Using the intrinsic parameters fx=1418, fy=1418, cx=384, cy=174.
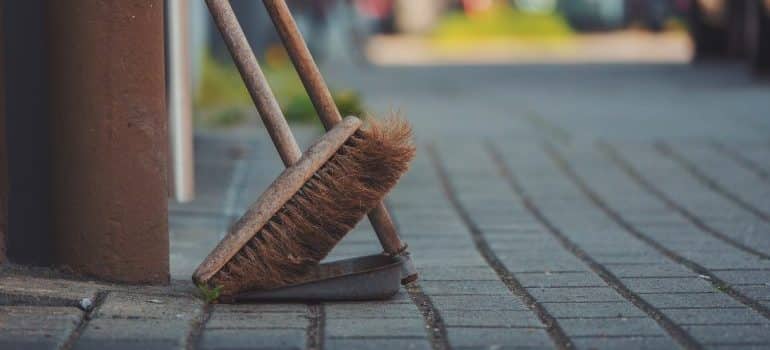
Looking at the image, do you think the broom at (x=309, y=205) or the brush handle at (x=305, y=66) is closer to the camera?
the broom at (x=309, y=205)

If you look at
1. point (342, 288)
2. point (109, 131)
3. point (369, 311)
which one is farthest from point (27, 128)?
point (369, 311)

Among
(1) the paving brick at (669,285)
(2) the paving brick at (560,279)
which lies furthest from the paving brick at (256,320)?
(1) the paving brick at (669,285)

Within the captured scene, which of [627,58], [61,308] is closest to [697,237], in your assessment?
[61,308]

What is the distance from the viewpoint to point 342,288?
4.44 metres

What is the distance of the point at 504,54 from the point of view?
69.7 feet

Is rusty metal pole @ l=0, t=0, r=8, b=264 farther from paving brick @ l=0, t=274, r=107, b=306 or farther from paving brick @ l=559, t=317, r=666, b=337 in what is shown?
paving brick @ l=559, t=317, r=666, b=337

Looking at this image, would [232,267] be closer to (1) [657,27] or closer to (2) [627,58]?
(2) [627,58]

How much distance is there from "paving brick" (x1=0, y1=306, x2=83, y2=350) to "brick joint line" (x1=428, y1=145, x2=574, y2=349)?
137cm

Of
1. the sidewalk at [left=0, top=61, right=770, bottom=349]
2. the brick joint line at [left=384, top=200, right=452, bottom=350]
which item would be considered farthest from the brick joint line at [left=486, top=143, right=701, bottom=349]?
the brick joint line at [left=384, top=200, right=452, bottom=350]

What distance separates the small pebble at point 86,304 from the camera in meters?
4.24

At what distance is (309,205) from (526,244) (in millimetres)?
1900

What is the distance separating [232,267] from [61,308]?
52 centimetres

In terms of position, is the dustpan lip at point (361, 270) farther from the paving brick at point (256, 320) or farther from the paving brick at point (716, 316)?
the paving brick at point (716, 316)

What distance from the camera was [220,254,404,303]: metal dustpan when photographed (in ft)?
14.4
